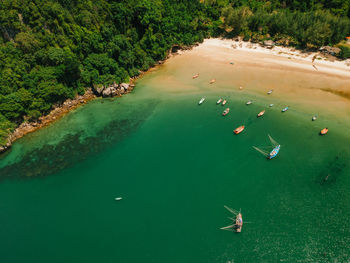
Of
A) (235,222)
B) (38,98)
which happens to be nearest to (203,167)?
(235,222)

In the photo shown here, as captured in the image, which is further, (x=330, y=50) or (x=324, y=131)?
(x=330, y=50)

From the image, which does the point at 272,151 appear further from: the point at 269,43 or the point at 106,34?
the point at 106,34

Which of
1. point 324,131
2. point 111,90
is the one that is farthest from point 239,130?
point 111,90

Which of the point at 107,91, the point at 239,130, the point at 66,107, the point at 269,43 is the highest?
the point at 269,43

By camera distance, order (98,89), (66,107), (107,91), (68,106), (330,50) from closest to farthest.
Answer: (66,107)
(68,106)
(107,91)
(98,89)
(330,50)

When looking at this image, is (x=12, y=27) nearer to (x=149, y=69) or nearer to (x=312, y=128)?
(x=149, y=69)

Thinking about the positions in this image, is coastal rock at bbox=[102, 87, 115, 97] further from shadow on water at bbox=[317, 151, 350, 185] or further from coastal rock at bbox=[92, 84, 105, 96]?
shadow on water at bbox=[317, 151, 350, 185]

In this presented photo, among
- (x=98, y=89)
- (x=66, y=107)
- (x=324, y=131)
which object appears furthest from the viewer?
(x=98, y=89)
